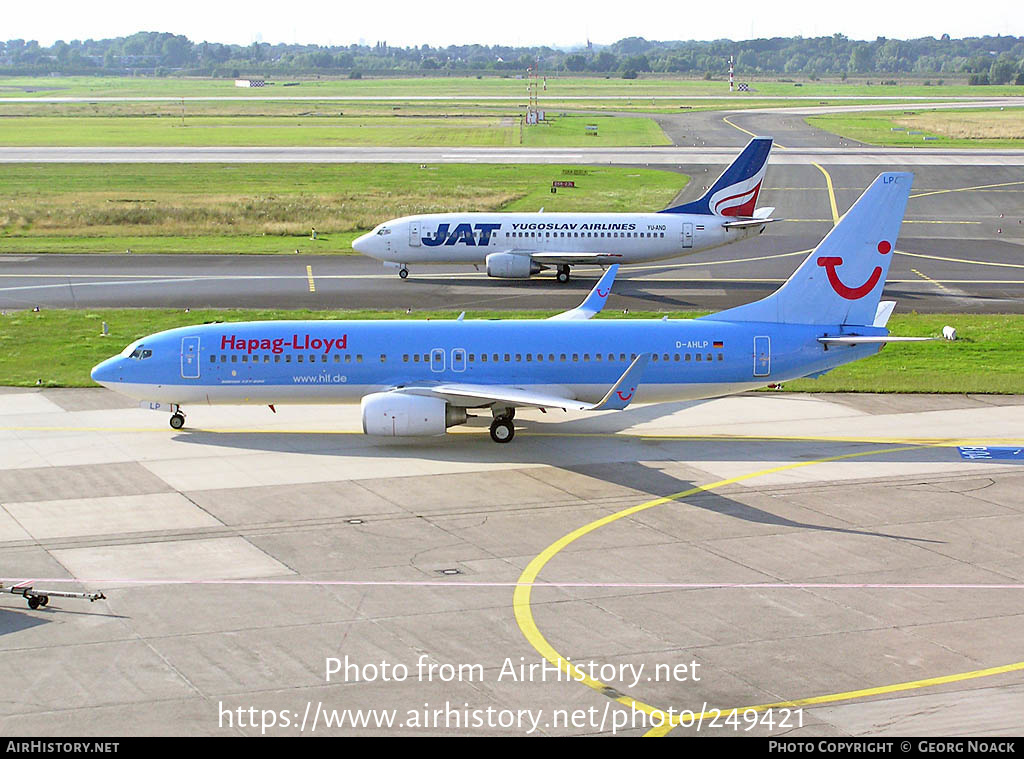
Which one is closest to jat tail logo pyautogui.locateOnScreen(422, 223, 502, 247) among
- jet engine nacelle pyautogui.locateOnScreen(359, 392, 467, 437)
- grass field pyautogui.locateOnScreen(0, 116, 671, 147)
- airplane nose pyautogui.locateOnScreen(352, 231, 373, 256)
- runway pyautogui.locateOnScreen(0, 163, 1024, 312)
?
runway pyautogui.locateOnScreen(0, 163, 1024, 312)

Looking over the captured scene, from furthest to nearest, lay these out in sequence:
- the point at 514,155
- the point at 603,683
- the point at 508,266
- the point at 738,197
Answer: the point at 514,155 < the point at 508,266 < the point at 738,197 < the point at 603,683

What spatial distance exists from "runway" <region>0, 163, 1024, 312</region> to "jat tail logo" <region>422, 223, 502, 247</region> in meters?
2.55

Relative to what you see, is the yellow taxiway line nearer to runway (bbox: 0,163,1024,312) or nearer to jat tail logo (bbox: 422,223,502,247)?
runway (bbox: 0,163,1024,312)

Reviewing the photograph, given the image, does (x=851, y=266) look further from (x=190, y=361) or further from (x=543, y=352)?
(x=190, y=361)

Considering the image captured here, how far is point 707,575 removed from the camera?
1206 inches

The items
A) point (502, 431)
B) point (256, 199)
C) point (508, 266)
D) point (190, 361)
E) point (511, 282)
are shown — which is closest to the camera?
point (502, 431)

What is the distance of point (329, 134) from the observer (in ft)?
583

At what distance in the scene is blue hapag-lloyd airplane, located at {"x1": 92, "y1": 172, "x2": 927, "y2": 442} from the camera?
43.2 meters

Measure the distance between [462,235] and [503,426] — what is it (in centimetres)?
3550

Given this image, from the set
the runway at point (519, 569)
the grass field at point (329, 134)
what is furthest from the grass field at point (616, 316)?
the grass field at point (329, 134)

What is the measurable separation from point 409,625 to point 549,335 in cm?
1829

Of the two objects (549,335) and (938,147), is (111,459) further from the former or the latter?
(938,147)

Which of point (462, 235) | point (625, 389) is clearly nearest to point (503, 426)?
point (625, 389)

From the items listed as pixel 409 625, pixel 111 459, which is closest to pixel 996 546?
pixel 409 625
